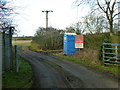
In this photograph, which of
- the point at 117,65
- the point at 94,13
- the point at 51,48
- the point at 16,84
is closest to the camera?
the point at 16,84

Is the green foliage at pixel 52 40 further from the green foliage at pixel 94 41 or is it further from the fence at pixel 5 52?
the fence at pixel 5 52

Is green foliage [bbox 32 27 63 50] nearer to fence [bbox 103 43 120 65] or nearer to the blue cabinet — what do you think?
the blue cabinet

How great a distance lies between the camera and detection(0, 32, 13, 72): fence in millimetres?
7560

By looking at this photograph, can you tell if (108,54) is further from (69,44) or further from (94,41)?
(69,44)

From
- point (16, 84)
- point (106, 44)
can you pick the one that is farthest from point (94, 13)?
point (16, 84)

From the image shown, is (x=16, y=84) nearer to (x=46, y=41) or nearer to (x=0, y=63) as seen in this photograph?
A: (x=0, y=63)

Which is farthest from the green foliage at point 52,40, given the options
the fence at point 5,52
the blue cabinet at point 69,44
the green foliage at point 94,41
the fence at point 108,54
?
the fence at point 5,52

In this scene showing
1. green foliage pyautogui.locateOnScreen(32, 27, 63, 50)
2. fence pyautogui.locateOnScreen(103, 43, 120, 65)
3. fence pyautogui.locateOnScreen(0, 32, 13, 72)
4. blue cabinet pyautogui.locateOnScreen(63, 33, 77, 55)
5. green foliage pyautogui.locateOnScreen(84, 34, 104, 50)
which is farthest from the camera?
green foliage pyautogui.locateOnScreen(32, 27, 63, 50)

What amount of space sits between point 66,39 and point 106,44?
353 inches

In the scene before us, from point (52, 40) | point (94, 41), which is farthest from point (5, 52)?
point (52, 40)

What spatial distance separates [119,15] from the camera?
634 inches

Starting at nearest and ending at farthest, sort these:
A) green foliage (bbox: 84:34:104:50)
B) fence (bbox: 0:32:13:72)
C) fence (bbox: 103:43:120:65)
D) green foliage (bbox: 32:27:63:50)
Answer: fence (bbox: 0:32:13:72) → fence (bbox: 103:43:120:65) → green foliage (bbox: 84:34:104:50) → green foliage (bbox: 32:27:63:50)

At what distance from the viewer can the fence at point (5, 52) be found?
7560 millimetres

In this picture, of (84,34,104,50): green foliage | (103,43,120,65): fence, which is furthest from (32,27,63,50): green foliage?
(103,43,120,65): fence
